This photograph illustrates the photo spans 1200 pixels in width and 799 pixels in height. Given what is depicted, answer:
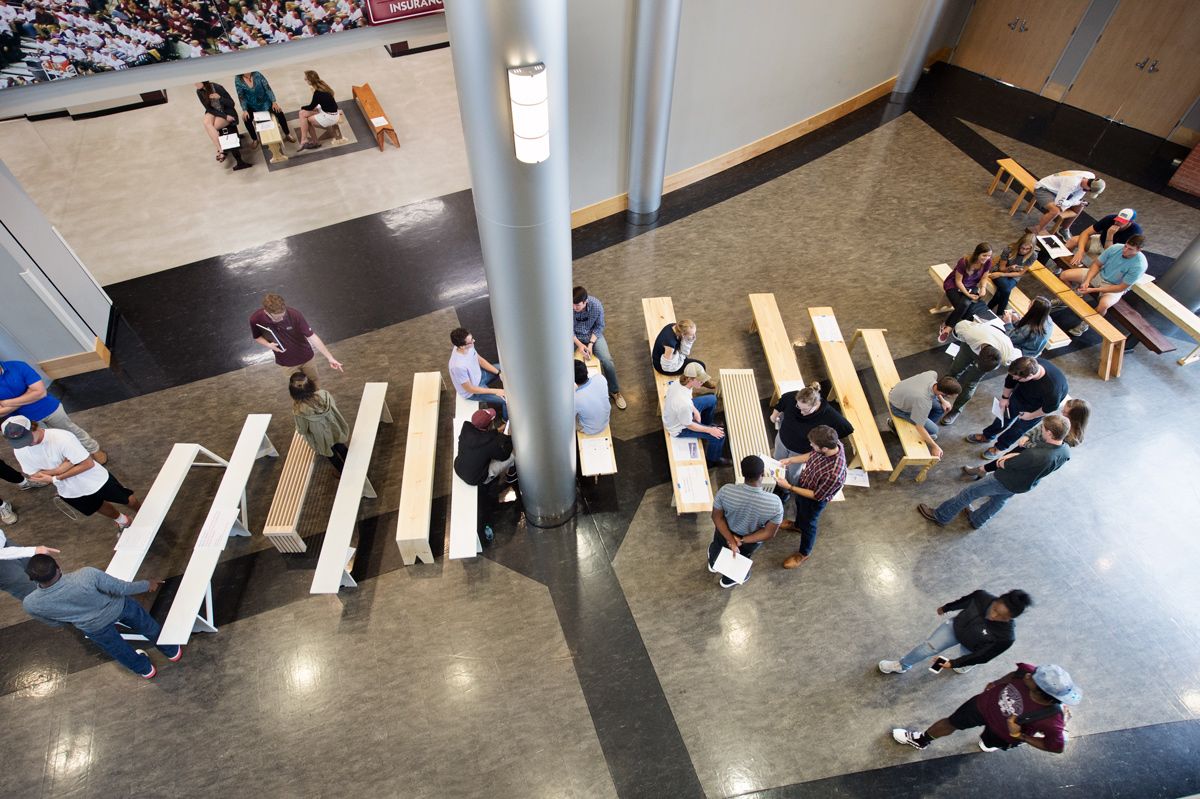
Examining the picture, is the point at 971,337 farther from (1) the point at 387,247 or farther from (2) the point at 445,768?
(1) the point at 387,247

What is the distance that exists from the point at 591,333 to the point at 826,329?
8.54 ft

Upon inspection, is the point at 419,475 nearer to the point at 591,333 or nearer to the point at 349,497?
the point at 349,497

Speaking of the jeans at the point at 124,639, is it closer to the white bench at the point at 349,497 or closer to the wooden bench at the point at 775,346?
the white bench at the point at 349,497

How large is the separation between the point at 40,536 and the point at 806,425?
6.82 meters

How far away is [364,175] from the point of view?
31.7 feet

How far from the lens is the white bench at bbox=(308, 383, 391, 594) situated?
15.9 ft

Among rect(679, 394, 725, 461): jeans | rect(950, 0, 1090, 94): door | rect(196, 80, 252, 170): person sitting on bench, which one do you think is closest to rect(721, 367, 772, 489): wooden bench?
rect(679, 394, 725, 461): jeans

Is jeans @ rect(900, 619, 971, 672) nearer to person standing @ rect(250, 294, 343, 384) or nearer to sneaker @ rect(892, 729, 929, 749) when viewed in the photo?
sneaker @ rect(892, 729, 929, 749)

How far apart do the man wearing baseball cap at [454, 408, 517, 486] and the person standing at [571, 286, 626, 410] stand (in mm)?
1346

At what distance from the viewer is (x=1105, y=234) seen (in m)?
7.71

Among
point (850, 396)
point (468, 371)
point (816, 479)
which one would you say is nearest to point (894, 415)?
point (850, 396)

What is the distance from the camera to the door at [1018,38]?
10703mm

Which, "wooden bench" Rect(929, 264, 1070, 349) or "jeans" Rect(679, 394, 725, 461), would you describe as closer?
"jeans" Rect(679, 394, 725, 461)

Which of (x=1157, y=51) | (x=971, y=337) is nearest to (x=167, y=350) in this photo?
(x=971, y=337)
